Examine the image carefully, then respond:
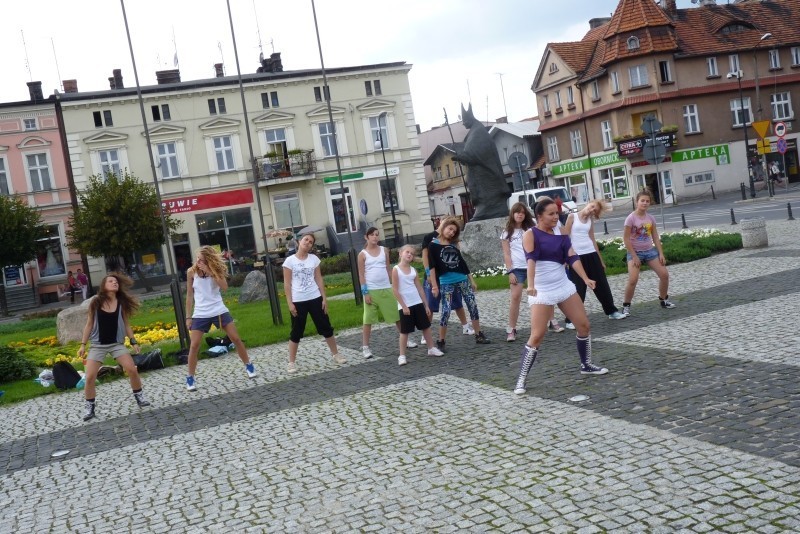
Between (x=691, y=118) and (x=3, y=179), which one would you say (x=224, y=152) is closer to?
(x=3, y=179)

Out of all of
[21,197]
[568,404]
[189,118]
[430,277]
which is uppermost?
[189,118]

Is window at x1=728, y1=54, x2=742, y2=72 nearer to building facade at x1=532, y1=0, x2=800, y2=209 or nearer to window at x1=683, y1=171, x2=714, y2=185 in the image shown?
building facade at x1=532, y1=0, x2=800, y2=209

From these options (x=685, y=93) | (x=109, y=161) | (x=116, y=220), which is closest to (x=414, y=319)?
(x=116, y=220)

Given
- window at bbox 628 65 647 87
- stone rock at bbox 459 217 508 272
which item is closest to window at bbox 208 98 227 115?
window at bbox 628 65 647 87

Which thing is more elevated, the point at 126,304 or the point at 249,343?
the point at 126,304

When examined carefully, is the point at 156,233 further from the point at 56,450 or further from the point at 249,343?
the point at 56,450

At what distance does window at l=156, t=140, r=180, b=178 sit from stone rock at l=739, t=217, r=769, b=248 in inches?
1394

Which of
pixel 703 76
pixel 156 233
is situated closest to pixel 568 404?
pixel 156 233

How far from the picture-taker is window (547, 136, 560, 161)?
6572 centimetres

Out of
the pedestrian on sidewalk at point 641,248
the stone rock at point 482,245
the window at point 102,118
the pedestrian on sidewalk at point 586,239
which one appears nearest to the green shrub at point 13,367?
the pedestrian on sidewalk at point 586,239

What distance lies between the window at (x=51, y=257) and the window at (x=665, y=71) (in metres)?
38.1

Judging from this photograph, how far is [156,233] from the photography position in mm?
42750

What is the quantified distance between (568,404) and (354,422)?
204 centimetres

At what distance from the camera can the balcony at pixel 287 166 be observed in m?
48.2
